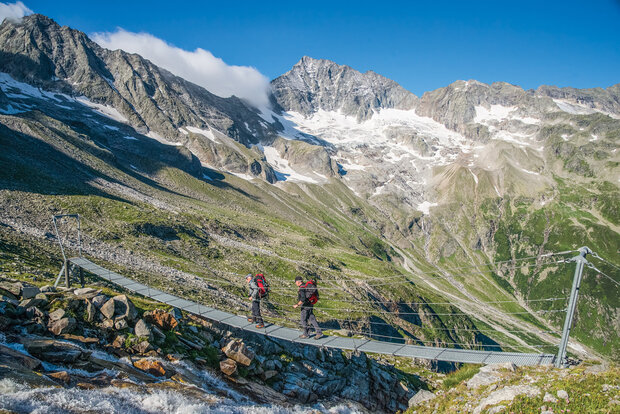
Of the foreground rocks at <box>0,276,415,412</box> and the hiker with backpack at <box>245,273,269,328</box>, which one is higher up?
the hiker with backpack at <box>245,273,269,328</box>

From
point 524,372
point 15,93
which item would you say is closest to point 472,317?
point 524,372

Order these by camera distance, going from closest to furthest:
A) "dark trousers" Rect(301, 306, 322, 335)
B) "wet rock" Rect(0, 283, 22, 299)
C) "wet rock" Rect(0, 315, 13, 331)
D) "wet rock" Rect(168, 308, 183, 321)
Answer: "wet rock" Rect(0, 315, 13, 331) < "wet rock" Rect(0, 283, 22, 299) < "wet rock" Rect(168, 308, 183, 321) < "dark trousers" Rect(301, 306, 322, 335)

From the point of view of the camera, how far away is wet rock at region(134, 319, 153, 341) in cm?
1580

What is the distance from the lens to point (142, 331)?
1586 centimetres

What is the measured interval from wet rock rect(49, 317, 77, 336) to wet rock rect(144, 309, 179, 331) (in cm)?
368

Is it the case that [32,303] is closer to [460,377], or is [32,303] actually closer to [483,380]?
[483,380]

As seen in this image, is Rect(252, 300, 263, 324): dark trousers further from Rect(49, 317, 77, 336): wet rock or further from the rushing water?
Rect(49, 317, 77, 336): wet rock

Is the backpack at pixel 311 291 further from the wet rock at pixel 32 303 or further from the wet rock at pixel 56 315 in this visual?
the wet rock at pixel 32 303

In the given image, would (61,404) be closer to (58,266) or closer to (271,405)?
(271,405)

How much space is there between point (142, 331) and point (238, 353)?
5382 mm

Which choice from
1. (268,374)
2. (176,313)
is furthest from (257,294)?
(176,313)

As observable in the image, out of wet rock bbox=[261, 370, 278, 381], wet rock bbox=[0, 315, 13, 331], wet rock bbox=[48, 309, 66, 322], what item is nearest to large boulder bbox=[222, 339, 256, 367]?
wet rock bbox=[261, 370, 278, 381]

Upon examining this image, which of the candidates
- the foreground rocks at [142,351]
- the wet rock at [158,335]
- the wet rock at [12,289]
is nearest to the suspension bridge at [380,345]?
the foreground rocks at [142,351]

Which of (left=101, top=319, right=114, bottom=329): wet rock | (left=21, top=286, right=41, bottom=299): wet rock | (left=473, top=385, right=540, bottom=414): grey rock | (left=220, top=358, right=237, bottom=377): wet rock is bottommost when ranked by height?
(left=220, top=358, right=237, bottom=377): wet rock
